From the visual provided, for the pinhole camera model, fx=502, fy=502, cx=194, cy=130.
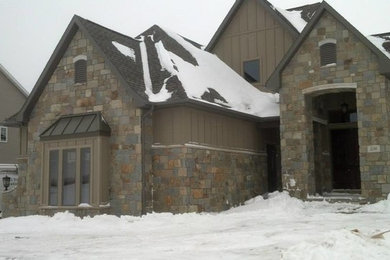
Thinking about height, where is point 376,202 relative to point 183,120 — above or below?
below

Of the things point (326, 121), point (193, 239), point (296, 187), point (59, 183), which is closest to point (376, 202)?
point (296, 187)

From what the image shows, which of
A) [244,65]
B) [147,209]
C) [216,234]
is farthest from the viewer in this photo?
[244,65]

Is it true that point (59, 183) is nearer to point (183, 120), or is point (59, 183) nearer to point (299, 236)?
point (183, 120)

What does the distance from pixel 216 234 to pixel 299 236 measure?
1883mm

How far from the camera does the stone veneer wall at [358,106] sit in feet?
52.3

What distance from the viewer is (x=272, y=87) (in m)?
17.9

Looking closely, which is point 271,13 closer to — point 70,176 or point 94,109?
point 94,109

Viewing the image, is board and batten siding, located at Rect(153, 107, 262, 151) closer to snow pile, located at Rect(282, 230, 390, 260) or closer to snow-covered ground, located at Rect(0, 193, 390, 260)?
snow-covered ground, located at Rect(0, 193, 390, 260)

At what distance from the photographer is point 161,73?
17.2 meters

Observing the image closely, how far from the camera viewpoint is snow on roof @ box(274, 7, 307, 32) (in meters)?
21.7

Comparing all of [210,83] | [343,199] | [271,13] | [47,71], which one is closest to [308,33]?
[210,83]

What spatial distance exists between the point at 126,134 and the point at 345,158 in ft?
33.5

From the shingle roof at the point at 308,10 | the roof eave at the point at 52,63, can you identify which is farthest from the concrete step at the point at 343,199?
the shingle roof at the point at 308,10

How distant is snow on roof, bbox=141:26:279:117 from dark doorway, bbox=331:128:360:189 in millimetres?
3382
